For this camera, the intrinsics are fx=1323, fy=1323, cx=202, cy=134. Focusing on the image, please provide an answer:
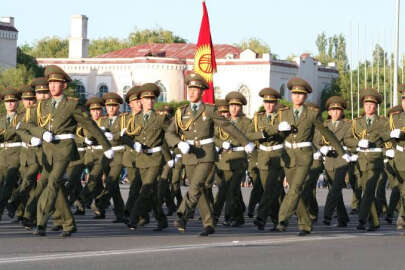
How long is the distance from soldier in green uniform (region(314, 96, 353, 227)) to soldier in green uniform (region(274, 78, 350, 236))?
2.14 metres

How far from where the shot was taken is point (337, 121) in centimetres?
2014

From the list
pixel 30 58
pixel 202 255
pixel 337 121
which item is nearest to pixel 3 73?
pixel 30 58

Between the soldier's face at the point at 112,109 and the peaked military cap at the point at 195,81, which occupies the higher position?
the peaked military cap at the point at 195,81

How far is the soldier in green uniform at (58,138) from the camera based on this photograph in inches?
622

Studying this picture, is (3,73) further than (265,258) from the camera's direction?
Yes

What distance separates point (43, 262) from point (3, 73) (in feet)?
258

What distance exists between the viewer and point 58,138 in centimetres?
1596

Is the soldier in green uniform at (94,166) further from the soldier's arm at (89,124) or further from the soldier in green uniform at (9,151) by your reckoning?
the soldier's arm at (89,124)

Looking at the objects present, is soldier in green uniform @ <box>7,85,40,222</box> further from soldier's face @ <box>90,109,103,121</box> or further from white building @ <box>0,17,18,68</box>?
white building @ <box>0,17,18,68</box>

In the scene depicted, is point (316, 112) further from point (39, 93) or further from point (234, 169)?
point (39, 93)

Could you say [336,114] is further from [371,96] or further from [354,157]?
[371,96]

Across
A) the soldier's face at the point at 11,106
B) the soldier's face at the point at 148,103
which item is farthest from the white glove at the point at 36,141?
the soldier's face at the point at 11,106

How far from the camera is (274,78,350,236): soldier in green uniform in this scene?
17.0 metres

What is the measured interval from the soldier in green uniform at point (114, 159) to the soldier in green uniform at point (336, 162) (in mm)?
3038
